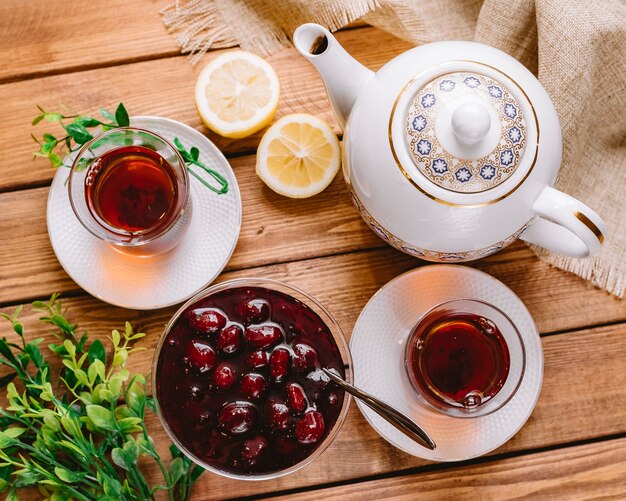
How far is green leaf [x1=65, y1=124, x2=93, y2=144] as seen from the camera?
3.89ft

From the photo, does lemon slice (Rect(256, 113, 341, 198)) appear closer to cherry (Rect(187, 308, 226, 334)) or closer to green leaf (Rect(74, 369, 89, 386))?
cherry (Rect(187, 308, 226, 334))

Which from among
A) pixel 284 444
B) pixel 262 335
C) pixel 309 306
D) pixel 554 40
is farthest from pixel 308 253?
pixel 554 40

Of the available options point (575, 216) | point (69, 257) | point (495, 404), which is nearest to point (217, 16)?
point (69, 257)

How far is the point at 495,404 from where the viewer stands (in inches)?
46.6

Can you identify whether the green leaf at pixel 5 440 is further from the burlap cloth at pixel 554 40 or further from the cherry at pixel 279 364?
the burlap cloth at pixel 554 40

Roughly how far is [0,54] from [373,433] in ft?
3.37

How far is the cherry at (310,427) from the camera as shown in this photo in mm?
1061

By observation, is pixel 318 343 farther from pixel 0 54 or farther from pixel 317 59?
pixel 0 54

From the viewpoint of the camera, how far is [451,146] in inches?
36.6

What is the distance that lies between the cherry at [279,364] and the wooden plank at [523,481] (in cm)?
34

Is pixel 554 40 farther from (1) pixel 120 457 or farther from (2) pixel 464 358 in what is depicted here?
(1) pixel 120 457

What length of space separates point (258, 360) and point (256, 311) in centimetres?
8

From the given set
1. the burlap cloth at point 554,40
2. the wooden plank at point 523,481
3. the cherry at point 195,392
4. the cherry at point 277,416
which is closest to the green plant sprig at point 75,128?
the burlap cloth at point 554,40

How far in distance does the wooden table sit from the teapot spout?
279 mm
